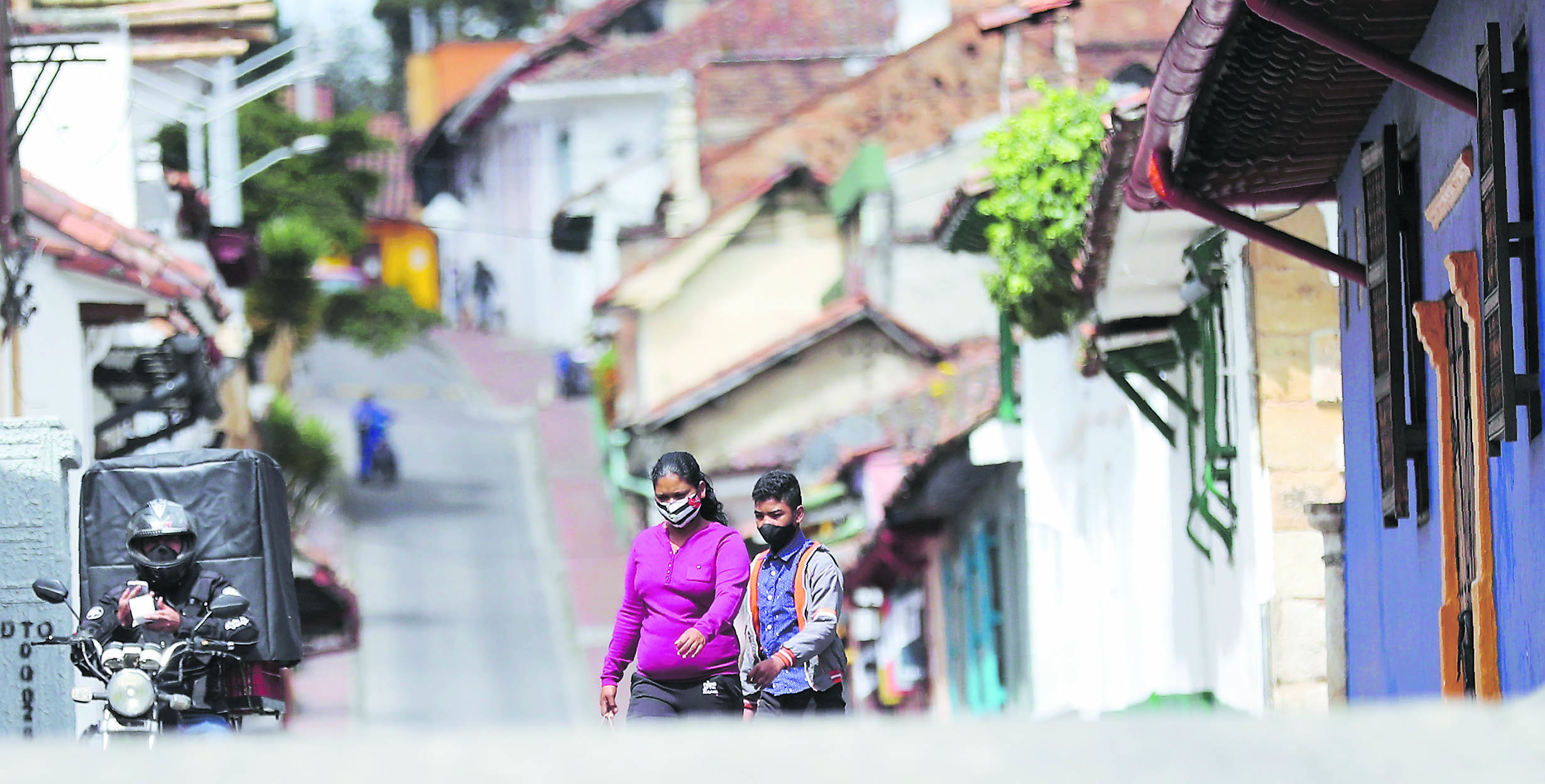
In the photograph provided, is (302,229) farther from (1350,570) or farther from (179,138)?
(1350,570)

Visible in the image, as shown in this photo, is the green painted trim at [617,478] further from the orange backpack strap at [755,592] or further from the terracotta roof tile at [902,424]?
the orange backpack strap at [755,592]

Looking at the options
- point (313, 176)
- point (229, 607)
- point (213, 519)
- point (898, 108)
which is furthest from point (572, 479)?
point (229, 607)

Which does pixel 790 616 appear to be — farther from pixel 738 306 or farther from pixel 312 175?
pixel 312 175

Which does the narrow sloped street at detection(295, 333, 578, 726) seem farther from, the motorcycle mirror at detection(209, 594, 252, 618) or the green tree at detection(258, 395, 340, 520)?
the motorcycle mirror at detection(209, 594, 252, 618)

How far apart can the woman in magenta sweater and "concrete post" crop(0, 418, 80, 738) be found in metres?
2.95

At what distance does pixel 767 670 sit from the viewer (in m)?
9.88

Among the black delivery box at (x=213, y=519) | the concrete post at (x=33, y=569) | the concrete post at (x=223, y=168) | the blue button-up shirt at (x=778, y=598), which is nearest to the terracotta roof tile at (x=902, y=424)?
the concrete post at (x=223, y=168)

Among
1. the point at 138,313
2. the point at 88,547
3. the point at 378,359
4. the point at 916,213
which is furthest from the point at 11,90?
the point at 378,359

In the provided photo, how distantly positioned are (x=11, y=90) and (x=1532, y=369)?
12.1 m

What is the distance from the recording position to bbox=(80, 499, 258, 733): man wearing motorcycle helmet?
33.6 ft

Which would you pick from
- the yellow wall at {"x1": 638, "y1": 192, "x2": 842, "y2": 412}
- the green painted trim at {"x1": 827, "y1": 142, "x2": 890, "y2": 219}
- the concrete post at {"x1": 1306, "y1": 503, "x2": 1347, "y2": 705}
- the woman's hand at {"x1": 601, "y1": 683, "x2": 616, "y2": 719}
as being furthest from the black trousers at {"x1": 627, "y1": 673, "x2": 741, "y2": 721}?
the yellow wall at {"x1": 638, "y1": 192, "x2": 842, "y2": 412}

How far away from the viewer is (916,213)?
33344mm

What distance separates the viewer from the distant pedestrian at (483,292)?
70.9 meters

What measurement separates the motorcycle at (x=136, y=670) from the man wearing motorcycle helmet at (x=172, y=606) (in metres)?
0.06
